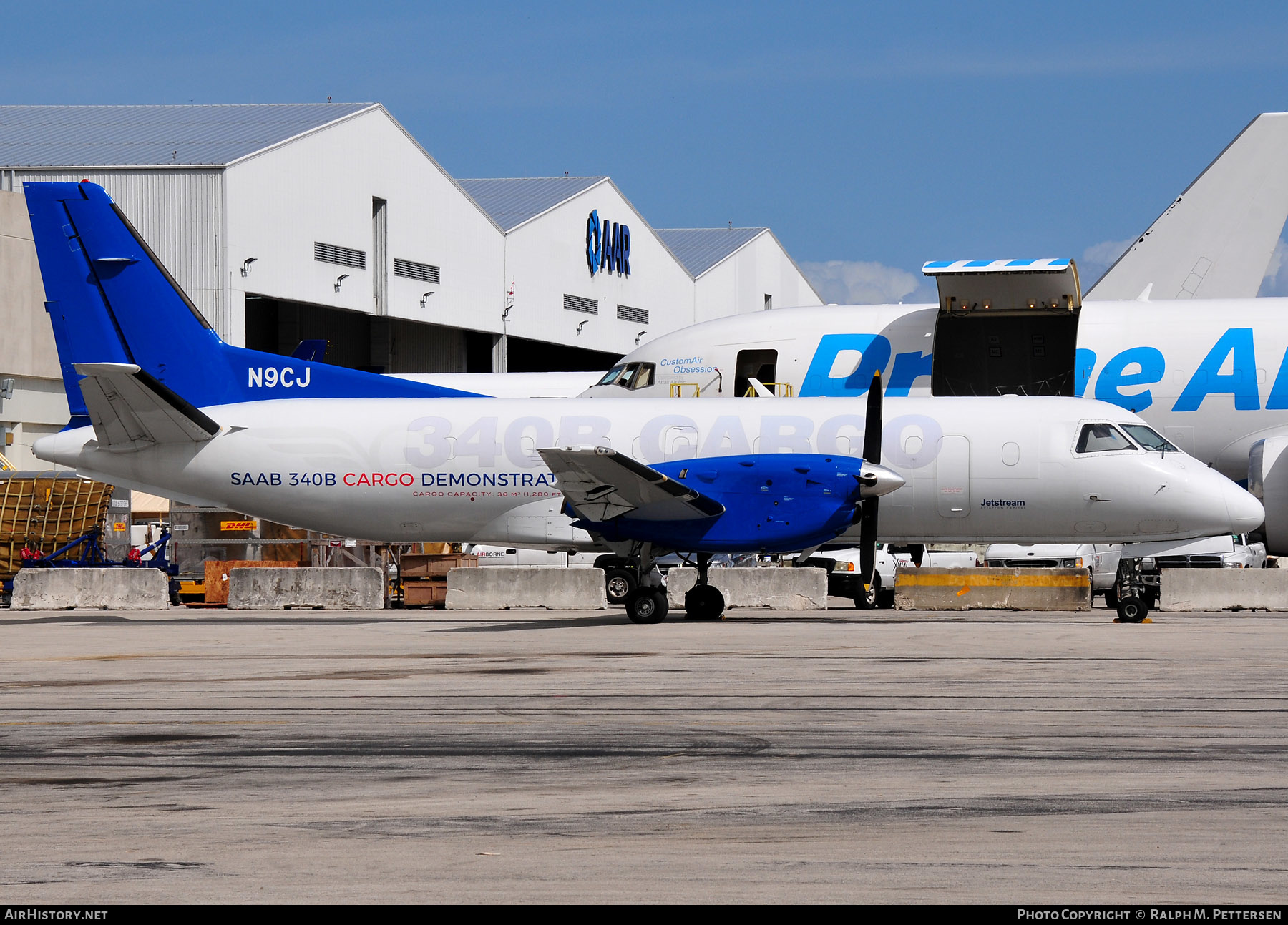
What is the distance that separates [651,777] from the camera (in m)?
7.60

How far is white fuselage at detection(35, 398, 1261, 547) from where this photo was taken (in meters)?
20.7

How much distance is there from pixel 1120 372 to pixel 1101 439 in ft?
11.3

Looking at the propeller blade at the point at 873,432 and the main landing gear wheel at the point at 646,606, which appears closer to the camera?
the propeller blade at the point at 873,432

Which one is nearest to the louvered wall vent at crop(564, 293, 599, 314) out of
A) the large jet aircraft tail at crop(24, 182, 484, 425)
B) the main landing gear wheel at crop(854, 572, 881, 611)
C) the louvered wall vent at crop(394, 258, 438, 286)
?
the louvered wall vent at crop(394, 258, 438, 286)

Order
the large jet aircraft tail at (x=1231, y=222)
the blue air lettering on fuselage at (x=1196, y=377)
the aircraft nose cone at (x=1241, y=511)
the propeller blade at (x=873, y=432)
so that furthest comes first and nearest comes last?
the large jet aircraft tail at (x=1231, y=222) < the blue air lettering on fuselage at (x=1196, y=377) < the propeller blade at (x=873, y=432) < the aircraft nose cone at (x=1241, y=511)

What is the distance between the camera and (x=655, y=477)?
63.4ft

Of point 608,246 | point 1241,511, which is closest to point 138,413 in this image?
point 1241,511

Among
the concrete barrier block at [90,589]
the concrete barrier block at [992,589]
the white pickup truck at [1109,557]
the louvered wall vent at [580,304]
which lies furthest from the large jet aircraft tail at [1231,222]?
the louvered wall vent at [580,304]

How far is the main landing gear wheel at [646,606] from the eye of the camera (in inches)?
809

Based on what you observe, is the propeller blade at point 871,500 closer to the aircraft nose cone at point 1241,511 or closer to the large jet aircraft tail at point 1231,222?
the aircraft nose cone at point 1241,511

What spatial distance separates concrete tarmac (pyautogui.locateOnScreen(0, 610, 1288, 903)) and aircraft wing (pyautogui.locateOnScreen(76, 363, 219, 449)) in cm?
711

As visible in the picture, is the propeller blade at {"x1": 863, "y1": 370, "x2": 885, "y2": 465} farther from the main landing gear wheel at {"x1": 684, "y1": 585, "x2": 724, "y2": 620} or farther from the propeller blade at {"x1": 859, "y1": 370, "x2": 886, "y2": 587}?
the main landing gear wheel at {"x1": 684, "y1": 585, "x2": 724, "y2": 620}

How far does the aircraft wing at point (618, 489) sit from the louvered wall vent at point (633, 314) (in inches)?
2270

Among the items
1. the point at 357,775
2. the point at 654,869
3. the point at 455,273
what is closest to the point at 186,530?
the point at 357,775
